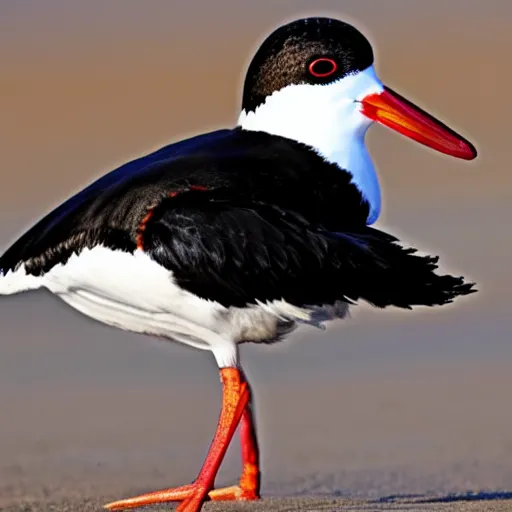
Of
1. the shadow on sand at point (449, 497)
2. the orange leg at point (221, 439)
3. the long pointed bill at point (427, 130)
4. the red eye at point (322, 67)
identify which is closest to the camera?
the orange leg at point (221, 439)

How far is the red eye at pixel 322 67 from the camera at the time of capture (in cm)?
1106

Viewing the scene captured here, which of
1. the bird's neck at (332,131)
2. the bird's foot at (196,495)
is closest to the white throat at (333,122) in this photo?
the bird's neck at (332,131)

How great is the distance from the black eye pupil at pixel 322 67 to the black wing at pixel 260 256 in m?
0.91

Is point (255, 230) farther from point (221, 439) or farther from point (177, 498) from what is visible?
point (177, 498)

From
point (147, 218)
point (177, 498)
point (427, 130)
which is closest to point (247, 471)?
point (177, 498)

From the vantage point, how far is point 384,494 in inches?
491

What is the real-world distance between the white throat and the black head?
0.15ft

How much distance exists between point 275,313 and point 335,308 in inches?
13.1

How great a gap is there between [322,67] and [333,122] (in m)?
0.31

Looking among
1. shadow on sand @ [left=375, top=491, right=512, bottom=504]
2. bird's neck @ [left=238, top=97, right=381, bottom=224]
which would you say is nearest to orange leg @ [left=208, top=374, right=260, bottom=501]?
shadow on sand @ [left=375, top=491, right=512, bottom=504]

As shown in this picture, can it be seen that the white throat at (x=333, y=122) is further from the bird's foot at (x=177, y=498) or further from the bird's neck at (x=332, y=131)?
the bird's foot at (x=177, y=498)

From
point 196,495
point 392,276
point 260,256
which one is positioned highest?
point 260,256

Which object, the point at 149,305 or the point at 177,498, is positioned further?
the point at 177,498

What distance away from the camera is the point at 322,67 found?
11078 millimetres
